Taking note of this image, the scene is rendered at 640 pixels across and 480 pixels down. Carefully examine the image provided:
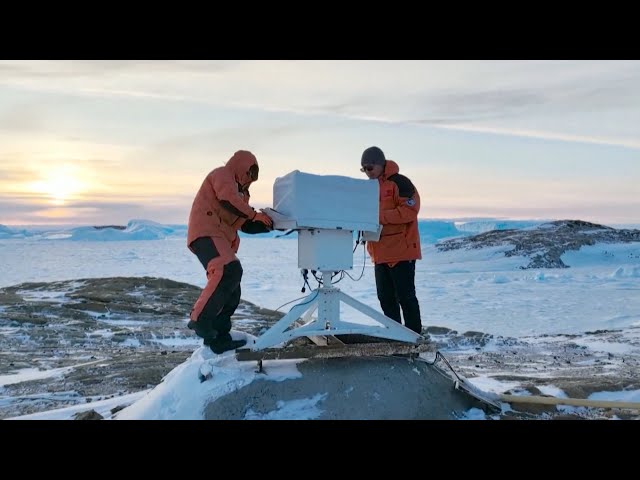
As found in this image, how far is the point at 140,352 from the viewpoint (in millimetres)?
9891

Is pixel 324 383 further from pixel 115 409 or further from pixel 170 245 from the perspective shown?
pixel 170 245

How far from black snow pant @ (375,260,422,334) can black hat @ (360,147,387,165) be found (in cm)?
93

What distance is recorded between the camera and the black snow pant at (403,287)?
18.2 ft

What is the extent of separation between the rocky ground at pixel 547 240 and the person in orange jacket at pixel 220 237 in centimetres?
2120

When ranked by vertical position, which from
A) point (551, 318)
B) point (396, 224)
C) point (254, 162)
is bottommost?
point (551, 318)

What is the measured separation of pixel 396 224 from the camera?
5.54 meters

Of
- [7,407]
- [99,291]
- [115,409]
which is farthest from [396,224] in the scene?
[99,291]

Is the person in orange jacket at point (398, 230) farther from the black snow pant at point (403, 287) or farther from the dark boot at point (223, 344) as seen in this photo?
the dark boot at point (223, 344)

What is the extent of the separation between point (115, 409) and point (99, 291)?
1086 cm

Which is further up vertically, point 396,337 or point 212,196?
point 212,196

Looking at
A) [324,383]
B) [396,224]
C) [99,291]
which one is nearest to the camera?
[324,383]

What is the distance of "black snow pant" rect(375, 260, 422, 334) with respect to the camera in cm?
556

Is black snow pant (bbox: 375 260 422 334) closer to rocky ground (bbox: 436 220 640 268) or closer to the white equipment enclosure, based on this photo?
the white equipment enclosure

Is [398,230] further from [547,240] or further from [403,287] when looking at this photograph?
[547,240]
